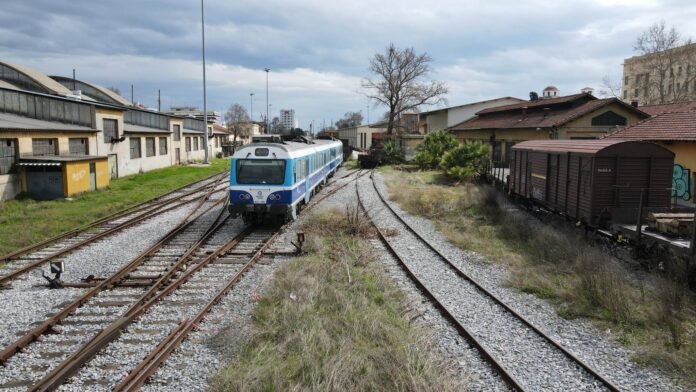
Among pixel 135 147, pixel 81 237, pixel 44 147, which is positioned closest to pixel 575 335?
pixel 81 237

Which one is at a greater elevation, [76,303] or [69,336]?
[76,303]

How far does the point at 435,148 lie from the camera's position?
124ft

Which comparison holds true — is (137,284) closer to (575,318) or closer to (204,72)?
(575,318)

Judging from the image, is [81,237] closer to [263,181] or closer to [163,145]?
[263,181]

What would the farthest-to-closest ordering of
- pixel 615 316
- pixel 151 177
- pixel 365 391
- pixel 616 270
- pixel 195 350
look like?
pixel 151 177, pixel 616 270, pixel 615 316, pixel 195 350, pixel 365 391

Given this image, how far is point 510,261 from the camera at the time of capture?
39.9 ft

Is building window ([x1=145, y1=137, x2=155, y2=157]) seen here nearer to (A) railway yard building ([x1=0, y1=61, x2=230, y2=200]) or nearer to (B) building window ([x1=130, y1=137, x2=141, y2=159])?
(A) railway yard building ([x1=0, y1=61, x2=230, y2=200])

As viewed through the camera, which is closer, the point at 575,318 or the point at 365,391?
the point at 365,391

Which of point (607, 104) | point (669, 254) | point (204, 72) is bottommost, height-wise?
point (669, 254)

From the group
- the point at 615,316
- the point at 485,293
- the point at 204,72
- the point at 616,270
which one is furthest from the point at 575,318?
the point at 204,72

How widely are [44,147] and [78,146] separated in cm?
333

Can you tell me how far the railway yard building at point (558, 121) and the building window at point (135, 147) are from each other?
24.1 m

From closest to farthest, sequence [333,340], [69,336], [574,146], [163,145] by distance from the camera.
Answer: [333,340]
[69,336]
[574,146]
[163,145]

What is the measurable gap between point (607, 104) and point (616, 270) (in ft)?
68.7
